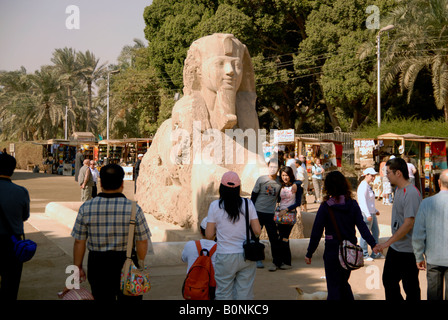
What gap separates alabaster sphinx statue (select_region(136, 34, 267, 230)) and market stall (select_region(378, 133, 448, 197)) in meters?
8.36

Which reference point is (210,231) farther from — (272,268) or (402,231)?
(272,268)

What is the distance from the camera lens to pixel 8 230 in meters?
4.18

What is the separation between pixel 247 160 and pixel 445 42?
16.7 metres

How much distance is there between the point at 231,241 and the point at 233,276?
295 millimetres

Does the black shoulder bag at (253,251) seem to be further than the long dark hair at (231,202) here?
No

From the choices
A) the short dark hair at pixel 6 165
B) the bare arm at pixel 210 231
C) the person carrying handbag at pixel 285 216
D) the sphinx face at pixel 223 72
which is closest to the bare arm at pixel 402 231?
the bare arm at pixel 210 231

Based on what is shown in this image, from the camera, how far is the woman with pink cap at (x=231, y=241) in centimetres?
396

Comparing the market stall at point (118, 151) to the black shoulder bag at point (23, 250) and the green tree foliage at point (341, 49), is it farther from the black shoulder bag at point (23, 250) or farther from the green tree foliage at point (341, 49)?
the black shoulder bag at point (23, 250)

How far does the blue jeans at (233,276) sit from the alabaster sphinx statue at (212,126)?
4222 mm

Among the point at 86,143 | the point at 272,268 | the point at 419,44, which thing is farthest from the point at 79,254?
the point at 86,143

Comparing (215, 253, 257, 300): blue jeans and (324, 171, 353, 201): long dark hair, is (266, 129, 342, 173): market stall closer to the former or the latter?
(324, 171, 353, 201): long dark hair

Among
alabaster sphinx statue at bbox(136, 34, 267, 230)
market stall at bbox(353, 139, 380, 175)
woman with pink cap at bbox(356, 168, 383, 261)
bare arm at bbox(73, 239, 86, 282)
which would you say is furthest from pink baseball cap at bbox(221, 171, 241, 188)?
market stall at bbox(353, 139, 380, 175)
